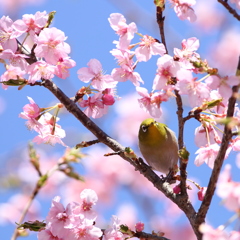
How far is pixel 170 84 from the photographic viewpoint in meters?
2.69

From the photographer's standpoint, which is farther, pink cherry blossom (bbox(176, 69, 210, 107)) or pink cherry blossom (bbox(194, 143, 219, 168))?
pink cherry blossom (bbox(194, 143, 219, 168))

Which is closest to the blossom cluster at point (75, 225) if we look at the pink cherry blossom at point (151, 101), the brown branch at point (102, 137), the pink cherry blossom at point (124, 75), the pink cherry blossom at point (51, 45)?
the brown branch at point (102, 137)

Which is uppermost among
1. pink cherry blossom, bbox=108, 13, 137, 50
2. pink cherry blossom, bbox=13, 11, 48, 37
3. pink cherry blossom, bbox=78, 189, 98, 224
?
pink cherry blossom, bbox=108, 13, 137, 50

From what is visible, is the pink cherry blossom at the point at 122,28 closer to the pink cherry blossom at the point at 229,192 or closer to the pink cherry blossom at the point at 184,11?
the pink cherry blossom at the point at 184,11

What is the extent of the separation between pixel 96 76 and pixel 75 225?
0.97m

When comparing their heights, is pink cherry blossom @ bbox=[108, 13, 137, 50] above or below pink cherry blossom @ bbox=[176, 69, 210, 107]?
above

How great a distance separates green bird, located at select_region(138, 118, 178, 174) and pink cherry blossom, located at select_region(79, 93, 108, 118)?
46.6 inches

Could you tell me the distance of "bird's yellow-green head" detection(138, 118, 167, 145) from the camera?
4.37m

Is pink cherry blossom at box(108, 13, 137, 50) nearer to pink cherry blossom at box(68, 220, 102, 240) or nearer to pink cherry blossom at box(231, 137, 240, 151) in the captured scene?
pink cherry blossom at box(231, 137, 240, 151)

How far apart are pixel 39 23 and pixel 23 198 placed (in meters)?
3.47

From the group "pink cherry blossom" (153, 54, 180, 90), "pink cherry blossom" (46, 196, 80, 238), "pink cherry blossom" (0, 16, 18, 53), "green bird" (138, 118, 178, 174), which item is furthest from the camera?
Result: "green bird" (138, 118, 178, 174)

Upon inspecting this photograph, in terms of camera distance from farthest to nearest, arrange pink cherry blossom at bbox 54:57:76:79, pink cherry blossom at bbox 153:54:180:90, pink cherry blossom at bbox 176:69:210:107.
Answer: pink cherry blossom at bbox 54:57:76:79
pink cherry blossom at bbox 153:54:180:90
pink cherry blossom at bbox 176:69:210:107

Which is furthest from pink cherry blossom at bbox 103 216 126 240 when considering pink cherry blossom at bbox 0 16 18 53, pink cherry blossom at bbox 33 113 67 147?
pink cherry blossom at bbox 0 16 18 53

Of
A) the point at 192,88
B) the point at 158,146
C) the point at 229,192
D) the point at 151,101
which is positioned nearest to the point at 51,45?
the point at 151,101
